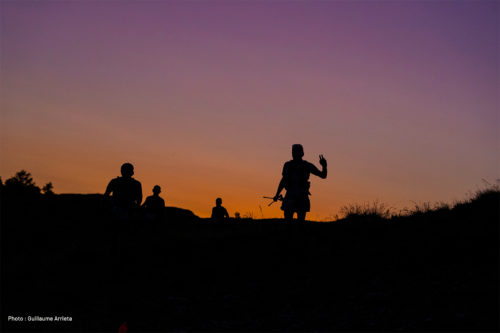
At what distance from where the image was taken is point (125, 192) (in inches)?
391

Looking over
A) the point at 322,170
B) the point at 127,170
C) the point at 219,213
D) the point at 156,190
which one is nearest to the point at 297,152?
the point at 322,170

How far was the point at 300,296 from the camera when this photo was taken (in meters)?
Result: 9.41

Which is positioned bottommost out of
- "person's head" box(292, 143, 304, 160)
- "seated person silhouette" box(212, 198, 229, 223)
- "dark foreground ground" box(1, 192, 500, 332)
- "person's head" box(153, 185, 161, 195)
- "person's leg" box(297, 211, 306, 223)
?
"dark foreground ground" box(1, 192, 500, 332)

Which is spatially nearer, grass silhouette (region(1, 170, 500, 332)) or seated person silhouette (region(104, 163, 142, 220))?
grass silhouette (region(1, 170, 500, 332))

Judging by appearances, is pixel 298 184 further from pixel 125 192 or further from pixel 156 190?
pixel 156 190

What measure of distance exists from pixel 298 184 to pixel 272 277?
1.89m

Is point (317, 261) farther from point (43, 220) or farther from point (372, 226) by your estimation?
point (43, 220)

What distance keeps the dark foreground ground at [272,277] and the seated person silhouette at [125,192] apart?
34 cm

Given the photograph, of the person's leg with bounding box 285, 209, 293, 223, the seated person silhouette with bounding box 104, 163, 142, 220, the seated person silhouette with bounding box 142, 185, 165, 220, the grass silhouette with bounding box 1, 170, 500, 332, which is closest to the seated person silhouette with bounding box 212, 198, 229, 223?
the grass silhouette with bounding box 1, 170, 500, 332

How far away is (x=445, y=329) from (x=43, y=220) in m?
13.9

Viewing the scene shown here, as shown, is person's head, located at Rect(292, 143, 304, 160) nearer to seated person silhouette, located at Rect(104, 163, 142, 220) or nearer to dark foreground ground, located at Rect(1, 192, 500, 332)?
dark foreground ground, located at Rect(1, 192, 500, 332)

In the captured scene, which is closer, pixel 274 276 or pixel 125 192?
pixel 125 192

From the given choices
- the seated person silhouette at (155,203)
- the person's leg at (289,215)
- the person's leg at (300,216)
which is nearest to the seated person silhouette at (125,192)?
the person's leg at (289,215)

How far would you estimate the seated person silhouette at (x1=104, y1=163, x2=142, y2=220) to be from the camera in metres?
9.84
